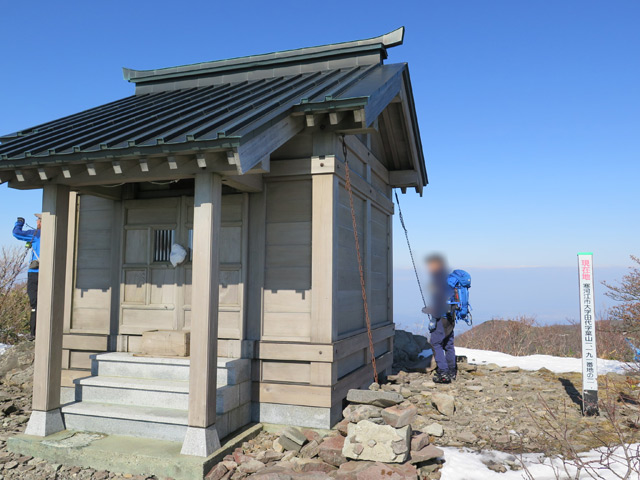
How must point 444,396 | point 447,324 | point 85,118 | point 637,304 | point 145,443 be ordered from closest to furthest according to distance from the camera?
1. point 145,443
2. point 444,396
3. point 85,118
4. point 447,324
5. point 637,304

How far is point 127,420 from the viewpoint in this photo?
6.00 metres

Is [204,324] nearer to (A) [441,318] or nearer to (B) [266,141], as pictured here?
(B) [266,141]

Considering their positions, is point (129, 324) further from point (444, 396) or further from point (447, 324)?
point (447, 324)

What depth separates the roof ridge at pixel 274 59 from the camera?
360 inches

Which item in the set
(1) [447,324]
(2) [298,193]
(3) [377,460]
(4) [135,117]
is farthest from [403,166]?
(3) [377,460]

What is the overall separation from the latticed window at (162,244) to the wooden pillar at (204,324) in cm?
230

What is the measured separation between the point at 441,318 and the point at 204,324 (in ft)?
17.2

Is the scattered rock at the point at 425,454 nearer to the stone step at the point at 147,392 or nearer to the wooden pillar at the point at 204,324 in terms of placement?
the wooden pillar at the point at 204,324

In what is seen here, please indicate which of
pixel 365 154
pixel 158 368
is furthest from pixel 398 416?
pixel 365 154

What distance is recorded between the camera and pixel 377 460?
5055 mm

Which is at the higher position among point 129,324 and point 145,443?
point 129,324

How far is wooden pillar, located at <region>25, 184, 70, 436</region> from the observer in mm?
6168

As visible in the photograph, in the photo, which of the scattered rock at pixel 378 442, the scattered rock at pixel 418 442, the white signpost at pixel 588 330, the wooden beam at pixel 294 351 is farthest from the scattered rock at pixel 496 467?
the white signpost at pixel 588 330

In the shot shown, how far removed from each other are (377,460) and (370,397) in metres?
0.99
